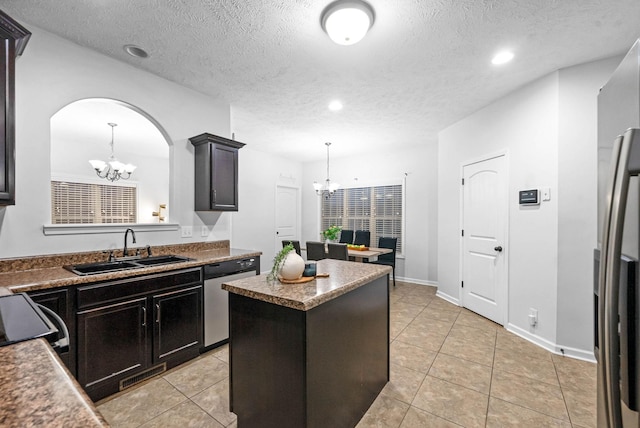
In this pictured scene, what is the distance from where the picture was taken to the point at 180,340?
2.40 meters

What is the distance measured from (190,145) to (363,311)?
2.55 metres

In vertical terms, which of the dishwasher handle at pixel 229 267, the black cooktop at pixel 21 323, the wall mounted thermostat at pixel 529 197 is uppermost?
the wall mounted thermostat at pixel 529 197

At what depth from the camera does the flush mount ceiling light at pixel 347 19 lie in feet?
6.03

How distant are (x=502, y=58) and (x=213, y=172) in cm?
298

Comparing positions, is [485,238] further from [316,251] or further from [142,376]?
[142,376]

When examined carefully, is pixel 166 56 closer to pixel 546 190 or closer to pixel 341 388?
pixel 341 388

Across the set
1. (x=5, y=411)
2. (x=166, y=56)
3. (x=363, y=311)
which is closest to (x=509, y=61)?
(x=363, y=311)

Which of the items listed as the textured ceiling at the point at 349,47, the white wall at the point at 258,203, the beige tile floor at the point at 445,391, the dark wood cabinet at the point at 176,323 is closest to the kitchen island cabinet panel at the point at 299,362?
the beige tile floor at the point at 445,391

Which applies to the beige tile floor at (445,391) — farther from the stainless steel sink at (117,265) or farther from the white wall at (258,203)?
the white wall at (258,203)

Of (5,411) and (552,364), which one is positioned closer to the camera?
(5,411)

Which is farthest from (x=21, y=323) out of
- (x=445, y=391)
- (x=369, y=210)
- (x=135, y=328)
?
(x=369, y=210)

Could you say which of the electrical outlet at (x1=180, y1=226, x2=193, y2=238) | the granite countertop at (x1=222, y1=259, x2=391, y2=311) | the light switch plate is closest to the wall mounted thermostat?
the light switch plate

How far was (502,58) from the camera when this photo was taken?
249 cm

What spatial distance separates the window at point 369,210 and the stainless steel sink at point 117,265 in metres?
4.14
